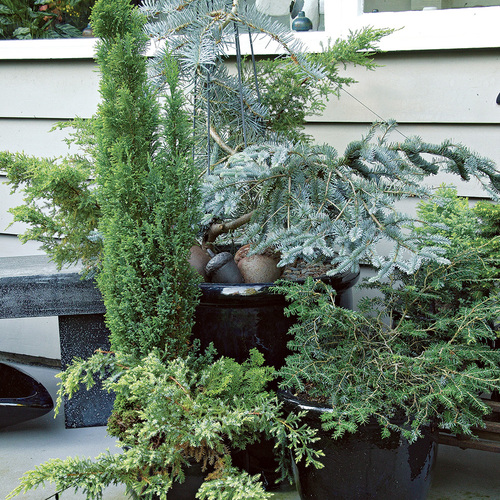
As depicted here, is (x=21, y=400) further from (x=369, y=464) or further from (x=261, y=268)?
(x=369, y=464)

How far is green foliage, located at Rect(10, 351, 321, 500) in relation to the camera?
166 centimetres

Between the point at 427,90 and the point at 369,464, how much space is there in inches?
68.3

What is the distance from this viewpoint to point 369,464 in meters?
1.74

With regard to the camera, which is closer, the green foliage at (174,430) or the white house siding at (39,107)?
the green foliage at (174,430)

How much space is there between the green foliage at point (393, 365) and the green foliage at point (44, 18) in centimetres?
246

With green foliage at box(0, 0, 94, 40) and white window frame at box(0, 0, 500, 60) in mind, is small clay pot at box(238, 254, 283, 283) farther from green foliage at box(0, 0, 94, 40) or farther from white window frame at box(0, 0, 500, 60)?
green foliage at box(0, 0, 94, 40)

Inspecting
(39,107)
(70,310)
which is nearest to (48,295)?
(70,310)

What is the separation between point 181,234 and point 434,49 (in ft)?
4.94

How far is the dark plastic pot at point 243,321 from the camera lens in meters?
2.15

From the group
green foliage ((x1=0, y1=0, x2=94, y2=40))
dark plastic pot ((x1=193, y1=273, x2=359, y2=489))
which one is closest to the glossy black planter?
dark plastic pot ((x1=193, y1=273, x2=359, y2=489))

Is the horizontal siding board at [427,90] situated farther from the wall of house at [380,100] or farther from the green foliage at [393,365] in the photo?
the green foliage at [393,365]

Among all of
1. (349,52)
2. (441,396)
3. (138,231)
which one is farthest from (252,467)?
(349,52)

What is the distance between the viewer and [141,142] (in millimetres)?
1938

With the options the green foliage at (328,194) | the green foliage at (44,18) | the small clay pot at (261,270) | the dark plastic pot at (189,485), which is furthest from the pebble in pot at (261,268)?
the green foliage at (44,18)
